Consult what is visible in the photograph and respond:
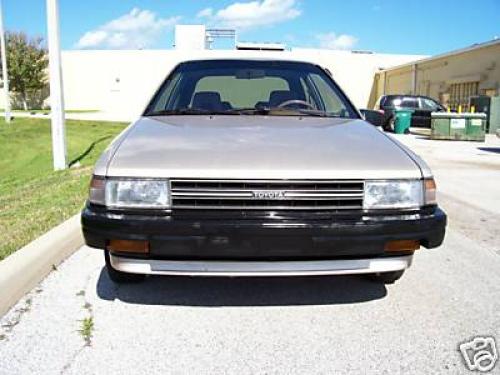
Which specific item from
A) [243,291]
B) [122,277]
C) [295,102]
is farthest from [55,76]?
[243,291]

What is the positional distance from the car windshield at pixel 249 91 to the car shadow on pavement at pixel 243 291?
129 cm

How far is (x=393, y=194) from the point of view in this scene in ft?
9.37

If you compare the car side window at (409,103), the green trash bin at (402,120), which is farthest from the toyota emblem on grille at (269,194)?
the car side window at (409,103)

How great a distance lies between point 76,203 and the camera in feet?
19.2

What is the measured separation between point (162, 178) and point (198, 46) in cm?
4870

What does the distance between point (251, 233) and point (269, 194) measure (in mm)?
229

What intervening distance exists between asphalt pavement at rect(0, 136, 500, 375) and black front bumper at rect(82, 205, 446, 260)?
47 cm

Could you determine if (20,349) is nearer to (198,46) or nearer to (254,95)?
(254,95)

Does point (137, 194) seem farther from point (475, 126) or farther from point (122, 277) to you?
point (475, 126)

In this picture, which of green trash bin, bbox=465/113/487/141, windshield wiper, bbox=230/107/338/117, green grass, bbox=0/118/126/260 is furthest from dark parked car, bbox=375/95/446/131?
windshield wiper, bbox=230/107/338/117

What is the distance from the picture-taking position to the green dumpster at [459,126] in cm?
1814

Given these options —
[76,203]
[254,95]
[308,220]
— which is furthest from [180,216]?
[76,203]

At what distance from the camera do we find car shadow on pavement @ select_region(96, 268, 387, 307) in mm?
3305

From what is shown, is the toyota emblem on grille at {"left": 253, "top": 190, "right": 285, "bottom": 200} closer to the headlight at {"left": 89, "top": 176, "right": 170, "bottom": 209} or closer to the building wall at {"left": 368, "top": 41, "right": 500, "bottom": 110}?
the headlight at {"left": 89, "top": 176, "right": 170, "bottom": 209}
